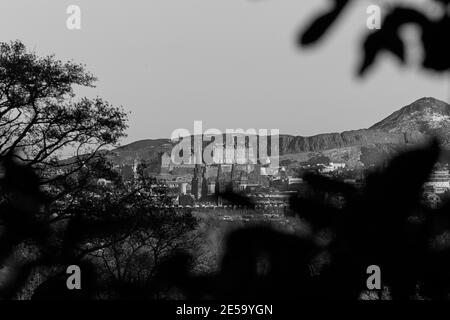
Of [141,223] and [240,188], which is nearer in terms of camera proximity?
[240,188]

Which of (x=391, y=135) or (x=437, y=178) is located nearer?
(x=437, y=178)

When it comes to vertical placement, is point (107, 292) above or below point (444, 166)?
below

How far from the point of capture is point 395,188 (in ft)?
2.69

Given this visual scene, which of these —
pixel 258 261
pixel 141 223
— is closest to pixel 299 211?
pixel 258 261

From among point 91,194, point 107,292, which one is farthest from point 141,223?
point 107,292

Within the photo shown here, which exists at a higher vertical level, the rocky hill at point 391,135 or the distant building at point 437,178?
the rocky hill at point 391,135

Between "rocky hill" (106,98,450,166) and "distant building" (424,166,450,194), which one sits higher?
"rocky hill" (106,98,450,166)

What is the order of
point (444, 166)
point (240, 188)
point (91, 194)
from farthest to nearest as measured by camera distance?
point (91, 194) < point (240, 188) < point (444, 166)

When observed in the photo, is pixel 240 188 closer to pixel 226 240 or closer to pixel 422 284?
pixel 226 240

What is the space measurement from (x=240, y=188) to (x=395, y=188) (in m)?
0.23

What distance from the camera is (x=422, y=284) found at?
2.89 ft
